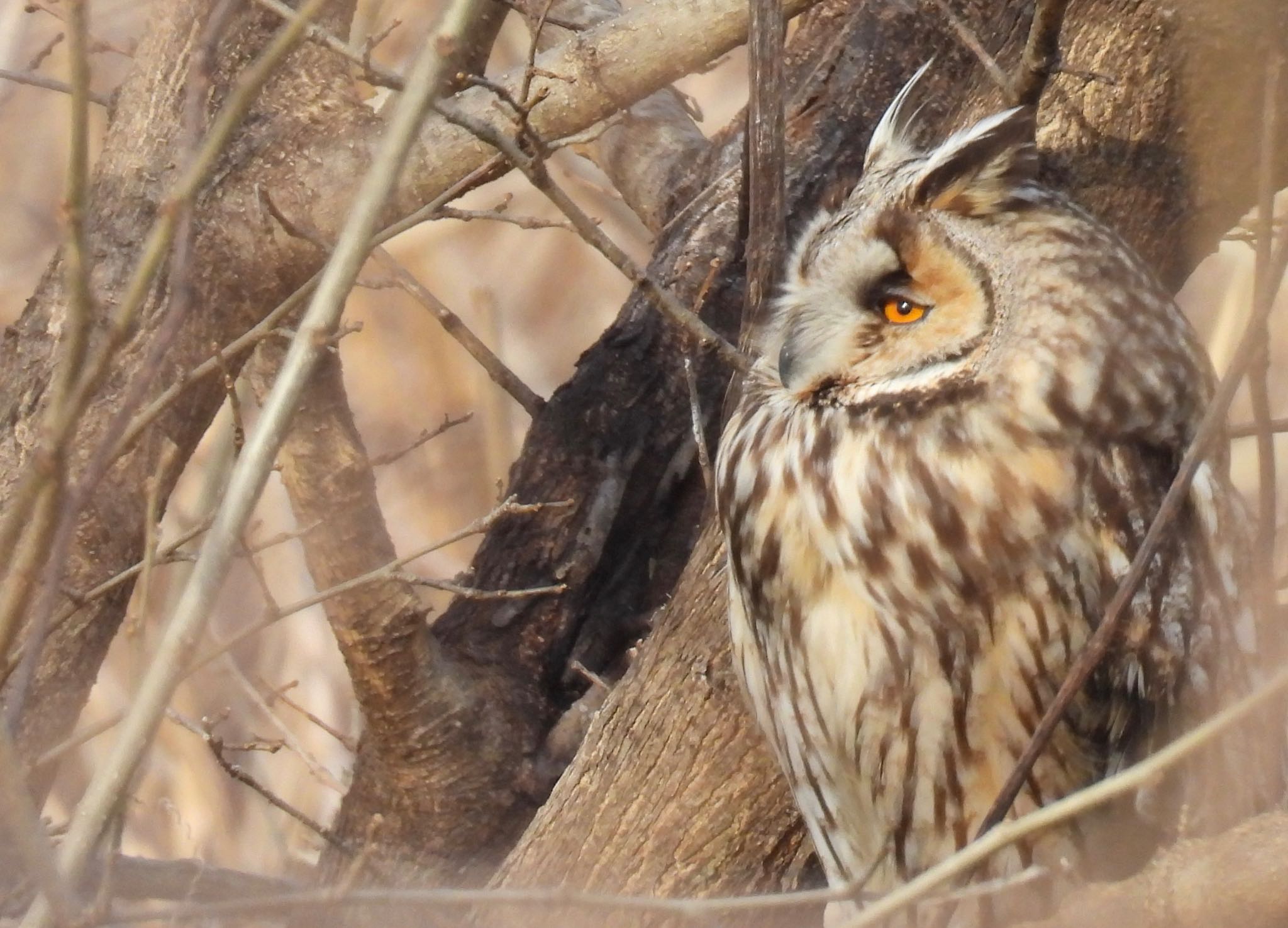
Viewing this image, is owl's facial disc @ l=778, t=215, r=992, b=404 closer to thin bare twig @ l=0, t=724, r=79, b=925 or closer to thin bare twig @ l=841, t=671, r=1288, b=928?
thin bare twig @ l=841, t=671, r=1288, b=928

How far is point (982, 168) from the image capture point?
1841 mm

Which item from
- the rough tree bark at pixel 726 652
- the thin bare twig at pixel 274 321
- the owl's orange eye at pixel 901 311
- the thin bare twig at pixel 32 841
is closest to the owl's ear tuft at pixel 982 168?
the owl's orange eye at pixel 901 311

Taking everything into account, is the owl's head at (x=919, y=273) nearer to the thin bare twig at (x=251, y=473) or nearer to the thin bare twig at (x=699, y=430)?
the thin bare twig at (x=699, y=430)

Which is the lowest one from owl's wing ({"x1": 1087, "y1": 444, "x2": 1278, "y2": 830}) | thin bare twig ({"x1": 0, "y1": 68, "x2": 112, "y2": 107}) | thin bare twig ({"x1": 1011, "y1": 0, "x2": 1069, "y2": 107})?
owl's wing ({"x1": 1087, "y1": 444, "x2": 1278, "y2": 830})

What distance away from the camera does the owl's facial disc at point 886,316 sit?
5.91 feet

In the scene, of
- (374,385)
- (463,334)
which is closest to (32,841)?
(463,334)

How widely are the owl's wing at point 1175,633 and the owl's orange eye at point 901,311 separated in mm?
280

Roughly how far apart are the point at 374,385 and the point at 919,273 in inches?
184

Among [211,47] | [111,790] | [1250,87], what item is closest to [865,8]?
[1250,87]

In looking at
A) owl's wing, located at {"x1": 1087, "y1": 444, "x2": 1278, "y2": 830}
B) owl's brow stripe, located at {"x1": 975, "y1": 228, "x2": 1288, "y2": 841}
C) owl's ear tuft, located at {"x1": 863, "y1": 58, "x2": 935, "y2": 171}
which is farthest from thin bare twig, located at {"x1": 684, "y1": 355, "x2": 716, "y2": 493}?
owl's brow stripe, located at {"x1": 975, "y1": 228, "x2": 1288, "y2": 841}

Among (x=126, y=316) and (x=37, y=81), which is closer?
(x=126, y=316)

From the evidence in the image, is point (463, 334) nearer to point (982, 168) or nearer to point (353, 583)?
point (353, 583)

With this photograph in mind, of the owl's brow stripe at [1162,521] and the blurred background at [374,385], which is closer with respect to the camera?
the owl's brow stripe at [1162,521]

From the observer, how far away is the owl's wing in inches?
71.1
